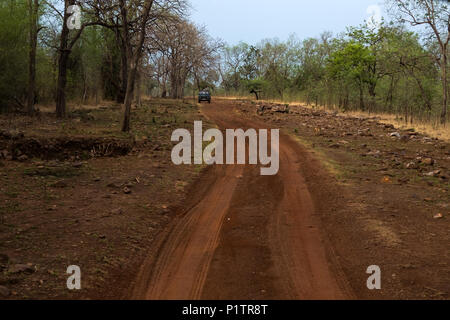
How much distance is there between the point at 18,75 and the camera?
62.2 feet

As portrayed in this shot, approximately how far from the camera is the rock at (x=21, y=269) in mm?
4786

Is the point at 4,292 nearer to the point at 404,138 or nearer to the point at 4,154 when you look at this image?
the point at 4,154

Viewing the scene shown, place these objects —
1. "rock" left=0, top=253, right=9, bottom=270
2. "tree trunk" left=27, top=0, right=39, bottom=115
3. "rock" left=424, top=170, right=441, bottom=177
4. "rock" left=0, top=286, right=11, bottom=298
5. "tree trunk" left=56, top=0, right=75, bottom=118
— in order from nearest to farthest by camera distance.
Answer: "rock" left=0, top=286, right=11, bottom=298 → "rock" left=0, top=253, right=9, bottom=270 → "rock" left=424, top=170, right=441, bottom=177 → "tree trunk" left=27, top=0, right=39, bottom=115 → "tree trunk" left=56, top=0, right=75, bottom=118

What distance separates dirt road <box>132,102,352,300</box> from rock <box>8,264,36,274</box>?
1215mm

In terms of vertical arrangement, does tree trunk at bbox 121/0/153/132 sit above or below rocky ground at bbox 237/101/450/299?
above

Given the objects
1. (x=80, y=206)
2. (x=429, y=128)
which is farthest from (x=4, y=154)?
(x=429, y=128)

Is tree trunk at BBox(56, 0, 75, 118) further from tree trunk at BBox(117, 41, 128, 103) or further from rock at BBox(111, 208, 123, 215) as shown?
rock at BBox(111, 208, 123, 215)

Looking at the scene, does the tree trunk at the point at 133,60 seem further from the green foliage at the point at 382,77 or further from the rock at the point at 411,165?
the green foliage at the point at 382,77

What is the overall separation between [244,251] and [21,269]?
273 centimetres

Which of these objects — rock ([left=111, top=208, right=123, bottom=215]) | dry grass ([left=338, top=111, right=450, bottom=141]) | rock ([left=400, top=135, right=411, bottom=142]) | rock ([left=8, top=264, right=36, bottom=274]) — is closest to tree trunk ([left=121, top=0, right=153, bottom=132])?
rock ([left=111, top=208, right=123, bottom=215])

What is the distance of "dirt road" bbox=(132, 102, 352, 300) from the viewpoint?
469cm

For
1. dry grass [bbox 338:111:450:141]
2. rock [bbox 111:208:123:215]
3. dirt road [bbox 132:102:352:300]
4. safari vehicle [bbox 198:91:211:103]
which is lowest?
dirt road [bbox 132:102:352:300]

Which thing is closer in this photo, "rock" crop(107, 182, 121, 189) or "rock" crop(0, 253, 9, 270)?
"rock" crop(0, 253, 9, 270)

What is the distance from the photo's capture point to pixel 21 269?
190 inches
